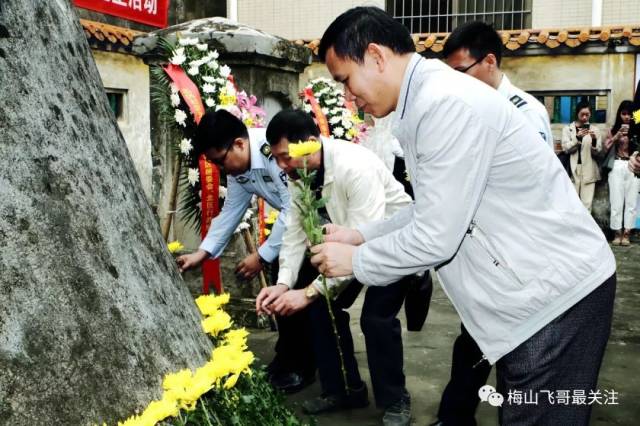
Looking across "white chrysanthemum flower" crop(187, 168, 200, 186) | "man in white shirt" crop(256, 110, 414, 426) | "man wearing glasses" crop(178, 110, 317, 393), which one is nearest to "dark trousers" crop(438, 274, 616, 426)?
"man in white shirt" crop(256, 110, 414, 426)

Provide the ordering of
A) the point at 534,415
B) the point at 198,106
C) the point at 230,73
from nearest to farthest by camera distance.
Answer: the point at 534,415 → the point at 198,106 → the point at 230,73

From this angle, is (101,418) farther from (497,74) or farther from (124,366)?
(497,74)

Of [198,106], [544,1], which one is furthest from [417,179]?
[544,1]

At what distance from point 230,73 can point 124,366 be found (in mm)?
4354

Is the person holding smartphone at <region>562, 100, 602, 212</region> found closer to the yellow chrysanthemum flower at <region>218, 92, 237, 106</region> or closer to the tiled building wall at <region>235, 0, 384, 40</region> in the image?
the tiled building wall at <region>235, 0, 384, 40</region>

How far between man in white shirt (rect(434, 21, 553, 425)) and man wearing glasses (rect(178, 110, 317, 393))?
117 centimetres

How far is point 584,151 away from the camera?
36.6 feet

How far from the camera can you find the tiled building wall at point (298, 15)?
15211 millimetres

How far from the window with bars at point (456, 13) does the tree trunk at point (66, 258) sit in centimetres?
1332

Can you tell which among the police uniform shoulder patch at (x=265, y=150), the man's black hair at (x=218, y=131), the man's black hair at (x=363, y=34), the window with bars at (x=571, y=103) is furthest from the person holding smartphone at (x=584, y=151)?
the man's black hair at (x=363, y=34)

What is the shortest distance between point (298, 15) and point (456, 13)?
3202 millimetres

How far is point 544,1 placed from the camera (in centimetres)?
1409

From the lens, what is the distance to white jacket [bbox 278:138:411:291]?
12.6 ft

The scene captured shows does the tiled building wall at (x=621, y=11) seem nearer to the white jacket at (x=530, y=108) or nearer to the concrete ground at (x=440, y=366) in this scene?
the concrete ground at (x=440, y=366)
